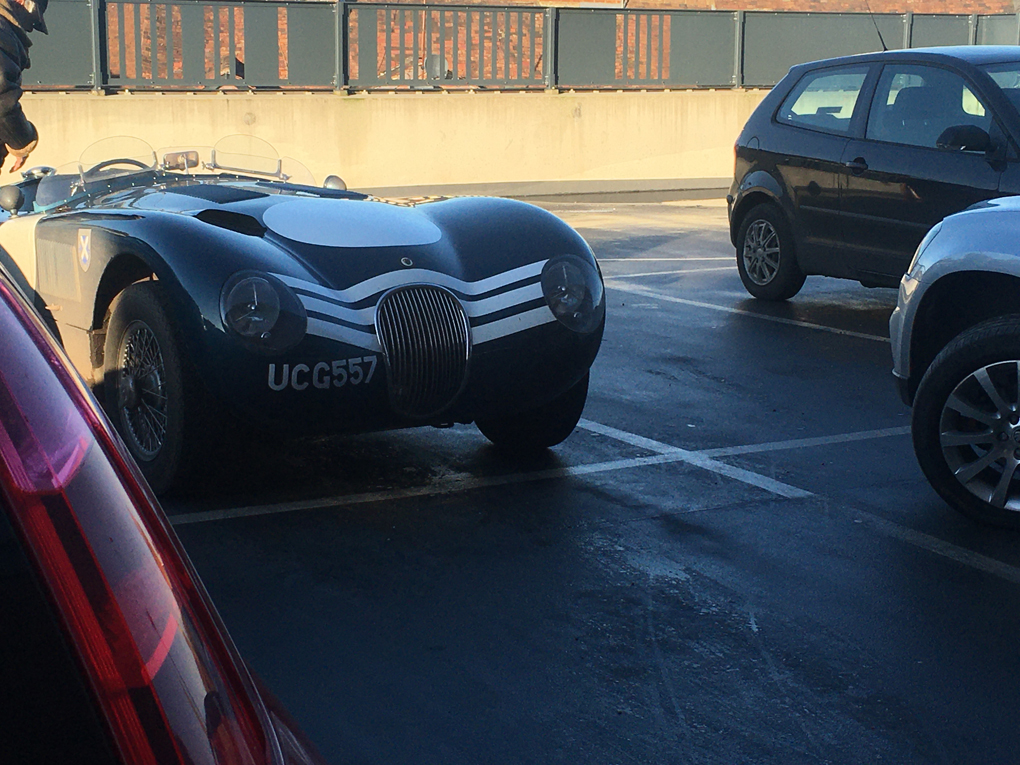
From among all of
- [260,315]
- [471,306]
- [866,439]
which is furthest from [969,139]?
[260,315]

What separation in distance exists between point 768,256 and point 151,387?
5835 millimetres

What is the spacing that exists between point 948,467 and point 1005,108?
3844mm

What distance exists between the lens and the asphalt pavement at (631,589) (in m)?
3.24

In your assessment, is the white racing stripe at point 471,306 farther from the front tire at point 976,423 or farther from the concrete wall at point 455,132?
the concrete wall at point 455,132

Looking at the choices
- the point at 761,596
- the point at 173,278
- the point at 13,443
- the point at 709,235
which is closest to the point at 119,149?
the point at 173,278

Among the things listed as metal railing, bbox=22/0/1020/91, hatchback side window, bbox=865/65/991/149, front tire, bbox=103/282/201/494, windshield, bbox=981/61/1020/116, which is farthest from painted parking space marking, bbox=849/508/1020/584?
metal railing, bbox=22/0/1020/91

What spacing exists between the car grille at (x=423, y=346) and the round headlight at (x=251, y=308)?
0.39 meters

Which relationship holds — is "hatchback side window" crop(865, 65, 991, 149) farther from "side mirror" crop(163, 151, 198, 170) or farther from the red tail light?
the red tail light

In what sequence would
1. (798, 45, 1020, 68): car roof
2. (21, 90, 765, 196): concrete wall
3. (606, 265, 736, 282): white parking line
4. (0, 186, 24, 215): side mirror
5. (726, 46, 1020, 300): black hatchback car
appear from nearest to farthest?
1. (0, 186, 24, 215): side mirror
2. (726, 46, 1020, 300): black hatchback car
3. (798, 45, 1020, 68): car roof
4. (606, 265, 736, 282): white parking line
5. (21, 90, 765, 196): concrete wall

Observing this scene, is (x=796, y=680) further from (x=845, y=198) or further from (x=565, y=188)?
(x=565, y=188)

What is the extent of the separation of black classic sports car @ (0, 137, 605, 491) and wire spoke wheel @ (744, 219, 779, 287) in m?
4.47

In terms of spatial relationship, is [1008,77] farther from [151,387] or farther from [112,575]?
[112,575]

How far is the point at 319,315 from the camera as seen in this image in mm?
4676

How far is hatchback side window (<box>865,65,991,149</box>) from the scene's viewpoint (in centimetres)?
814
